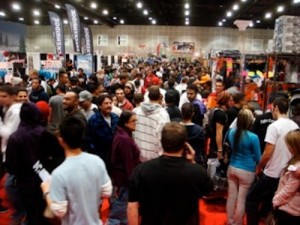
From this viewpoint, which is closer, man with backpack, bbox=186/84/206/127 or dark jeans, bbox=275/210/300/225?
dark jeans, bbox=275/210/300/225

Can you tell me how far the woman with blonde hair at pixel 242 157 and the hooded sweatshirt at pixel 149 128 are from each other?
2.62 ft

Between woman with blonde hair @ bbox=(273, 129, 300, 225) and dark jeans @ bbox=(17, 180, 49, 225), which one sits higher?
woman with blonde hair @ bbox=(273, 129, 300, 225)

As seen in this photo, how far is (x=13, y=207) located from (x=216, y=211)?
2.61 metres

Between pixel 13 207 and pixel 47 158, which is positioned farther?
pixel 13 207

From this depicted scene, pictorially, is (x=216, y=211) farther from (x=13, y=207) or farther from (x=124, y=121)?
(x=13, y=207)

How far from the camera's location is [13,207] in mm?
3570

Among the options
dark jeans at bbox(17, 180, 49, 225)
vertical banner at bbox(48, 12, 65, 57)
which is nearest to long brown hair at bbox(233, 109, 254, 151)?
dark jeans at bbox(17, 180, 49, 225)

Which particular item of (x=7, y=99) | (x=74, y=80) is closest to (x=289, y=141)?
(x=7, y=99)

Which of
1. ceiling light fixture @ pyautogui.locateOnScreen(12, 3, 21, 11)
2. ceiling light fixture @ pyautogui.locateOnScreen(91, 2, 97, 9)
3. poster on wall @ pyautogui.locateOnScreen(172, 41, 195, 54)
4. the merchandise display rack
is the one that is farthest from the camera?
poster on wall @ pyautogui.locateOnScreen(172, 41, 195, 54)

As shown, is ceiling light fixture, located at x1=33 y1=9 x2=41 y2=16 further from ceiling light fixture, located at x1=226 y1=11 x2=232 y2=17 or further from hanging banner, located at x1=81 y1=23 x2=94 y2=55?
ceiling light fixture, located at x1=226 y1=11 x2=232 y2=17

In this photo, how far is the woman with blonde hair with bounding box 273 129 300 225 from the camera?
282 centimetres

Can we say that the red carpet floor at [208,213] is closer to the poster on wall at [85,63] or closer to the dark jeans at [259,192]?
the dark jeans at [259,192]

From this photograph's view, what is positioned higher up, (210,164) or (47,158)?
(47,158)

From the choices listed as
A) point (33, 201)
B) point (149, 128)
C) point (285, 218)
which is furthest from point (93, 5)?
point (285, 218)
